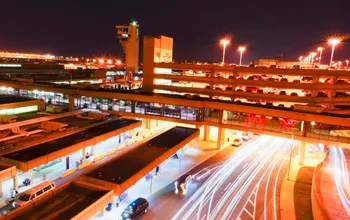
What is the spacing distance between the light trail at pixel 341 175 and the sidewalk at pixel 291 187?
196 centimetres

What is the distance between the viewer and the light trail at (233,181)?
80.5 ft

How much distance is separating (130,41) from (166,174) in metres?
71.8

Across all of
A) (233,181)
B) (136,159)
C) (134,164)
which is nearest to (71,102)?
(136,159)

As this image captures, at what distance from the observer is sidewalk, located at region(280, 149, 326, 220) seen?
25.1 m

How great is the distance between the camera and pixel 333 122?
113 feet

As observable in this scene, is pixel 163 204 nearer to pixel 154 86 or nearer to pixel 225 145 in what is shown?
pixel 225 145

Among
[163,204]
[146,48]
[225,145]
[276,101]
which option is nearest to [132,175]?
[163,204]

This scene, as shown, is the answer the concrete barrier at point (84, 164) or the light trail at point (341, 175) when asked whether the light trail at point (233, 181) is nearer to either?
the light trail at point (341, 175)

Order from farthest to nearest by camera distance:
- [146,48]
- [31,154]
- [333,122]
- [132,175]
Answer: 1. [146,48]
2. [333,122]
3. [31,154]
4. [132,175]

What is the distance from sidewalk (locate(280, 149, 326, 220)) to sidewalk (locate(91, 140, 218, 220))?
10.4 meters

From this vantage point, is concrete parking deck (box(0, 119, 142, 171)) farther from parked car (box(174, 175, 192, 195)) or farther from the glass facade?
the glass facade

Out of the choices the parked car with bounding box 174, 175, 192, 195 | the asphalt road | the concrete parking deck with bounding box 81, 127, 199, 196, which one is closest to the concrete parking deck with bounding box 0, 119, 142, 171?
the concrete parking deck with bounding box 81, 127, 199, 196

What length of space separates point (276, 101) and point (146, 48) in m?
27.7

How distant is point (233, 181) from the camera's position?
3102 centimetres
